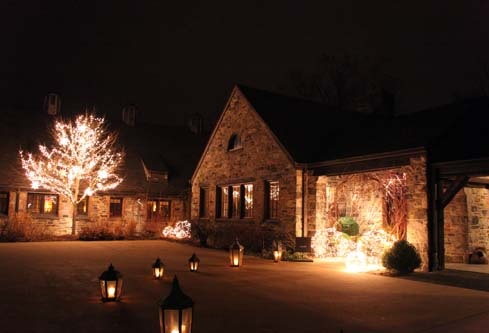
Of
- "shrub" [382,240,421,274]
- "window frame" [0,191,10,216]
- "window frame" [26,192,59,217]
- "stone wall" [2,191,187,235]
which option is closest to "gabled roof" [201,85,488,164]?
"shrub" [382,240,421,274]

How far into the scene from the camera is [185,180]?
2822 cm

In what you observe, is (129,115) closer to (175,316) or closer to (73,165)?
(73,165)

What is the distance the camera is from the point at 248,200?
18703mm

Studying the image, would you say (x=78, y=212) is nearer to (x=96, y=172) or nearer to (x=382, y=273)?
(x=96, y=172)

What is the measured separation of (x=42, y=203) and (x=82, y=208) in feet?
6.62

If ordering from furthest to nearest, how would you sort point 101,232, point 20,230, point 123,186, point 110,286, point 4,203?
point 123,186, point 4,203, point 101,232, point 20,230, point 110,286

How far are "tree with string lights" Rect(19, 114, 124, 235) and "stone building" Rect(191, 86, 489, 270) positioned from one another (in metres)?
6.35

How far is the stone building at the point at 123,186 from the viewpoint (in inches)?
921

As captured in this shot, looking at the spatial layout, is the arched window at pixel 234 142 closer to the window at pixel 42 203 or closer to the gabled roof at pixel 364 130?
the gabled roof at pixel 364 130

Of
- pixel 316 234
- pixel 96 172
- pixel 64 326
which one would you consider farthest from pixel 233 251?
pixel 96 172

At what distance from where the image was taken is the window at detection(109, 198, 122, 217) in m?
25.6

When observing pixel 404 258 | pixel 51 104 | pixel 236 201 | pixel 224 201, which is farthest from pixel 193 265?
pixel 51 104

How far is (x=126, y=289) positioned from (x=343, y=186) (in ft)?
31.7

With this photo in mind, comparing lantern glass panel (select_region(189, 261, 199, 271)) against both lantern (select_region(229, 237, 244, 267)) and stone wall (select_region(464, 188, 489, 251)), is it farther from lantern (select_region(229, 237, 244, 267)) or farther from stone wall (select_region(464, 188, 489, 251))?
stone wall (select_region(464, 188, 489, 251))
